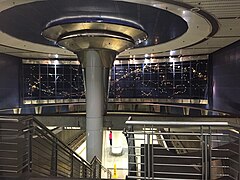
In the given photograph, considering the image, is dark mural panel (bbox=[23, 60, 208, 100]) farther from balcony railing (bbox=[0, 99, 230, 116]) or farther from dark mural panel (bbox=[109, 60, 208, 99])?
balcony railing (bbox=[0, 99, 230, 116])

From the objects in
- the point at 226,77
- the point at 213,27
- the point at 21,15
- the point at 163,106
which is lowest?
the point at 163,106

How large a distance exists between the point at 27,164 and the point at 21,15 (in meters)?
6.32

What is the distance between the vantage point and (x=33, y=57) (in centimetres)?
1623

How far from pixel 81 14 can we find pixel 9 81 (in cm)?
912

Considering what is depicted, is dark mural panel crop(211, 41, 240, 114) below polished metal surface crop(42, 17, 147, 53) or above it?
below

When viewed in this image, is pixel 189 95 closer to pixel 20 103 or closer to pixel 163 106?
pixel 163 106

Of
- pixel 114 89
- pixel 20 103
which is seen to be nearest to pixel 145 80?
pixel 114 89

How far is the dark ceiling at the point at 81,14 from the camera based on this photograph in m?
6.99

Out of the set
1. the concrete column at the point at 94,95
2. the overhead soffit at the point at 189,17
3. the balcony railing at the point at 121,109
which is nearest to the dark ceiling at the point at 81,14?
the overhead soffit at the point at 189,17

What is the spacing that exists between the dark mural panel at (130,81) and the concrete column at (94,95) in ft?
25.0

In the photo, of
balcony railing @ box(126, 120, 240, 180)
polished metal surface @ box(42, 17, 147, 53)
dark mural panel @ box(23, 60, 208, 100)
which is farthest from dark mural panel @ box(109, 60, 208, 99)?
balcony railing @ box(126, 120, 240, 180)

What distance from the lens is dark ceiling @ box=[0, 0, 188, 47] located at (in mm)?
6992

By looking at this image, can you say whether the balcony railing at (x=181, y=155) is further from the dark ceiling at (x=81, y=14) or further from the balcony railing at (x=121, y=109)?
the balcony railing at (x=121, y=109)

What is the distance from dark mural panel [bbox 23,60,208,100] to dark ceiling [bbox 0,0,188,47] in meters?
6.23
